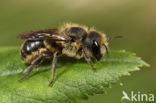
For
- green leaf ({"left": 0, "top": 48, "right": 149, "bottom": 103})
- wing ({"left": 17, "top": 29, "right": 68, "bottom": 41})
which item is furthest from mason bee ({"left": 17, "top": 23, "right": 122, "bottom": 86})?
green leaf ({"left": 0, "top": 48, "right": 149, "bottom": 103})

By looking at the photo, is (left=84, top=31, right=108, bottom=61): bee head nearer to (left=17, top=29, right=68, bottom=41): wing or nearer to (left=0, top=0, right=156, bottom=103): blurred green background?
(left=17, top=29, right=68, bottom=41): wing

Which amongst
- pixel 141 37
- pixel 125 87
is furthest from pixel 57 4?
pixel 125 87

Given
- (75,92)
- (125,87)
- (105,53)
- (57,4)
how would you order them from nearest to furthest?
(75,92), (105,53), (125,87), (57,4)

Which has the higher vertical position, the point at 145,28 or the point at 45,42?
the point at 45,42

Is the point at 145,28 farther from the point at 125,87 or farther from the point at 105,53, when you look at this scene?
the point at 105,53

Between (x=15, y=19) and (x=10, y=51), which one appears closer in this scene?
(x=10, y=51)

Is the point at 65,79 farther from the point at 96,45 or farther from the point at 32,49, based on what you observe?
Result: the point at 32,49

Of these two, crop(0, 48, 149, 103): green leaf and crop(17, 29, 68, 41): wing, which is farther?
crop(17, 29, 68, 41): wing

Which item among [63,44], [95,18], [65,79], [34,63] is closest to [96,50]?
[63,44]
